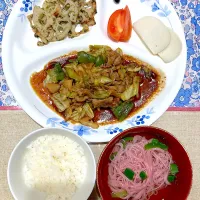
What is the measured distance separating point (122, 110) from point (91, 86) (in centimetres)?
22

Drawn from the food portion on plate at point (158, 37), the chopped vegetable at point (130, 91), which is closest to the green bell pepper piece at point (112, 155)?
the chopped vegetable at point (130, 91)

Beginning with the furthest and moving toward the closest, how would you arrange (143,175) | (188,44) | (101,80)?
(188,44), (101,80), (143,175)

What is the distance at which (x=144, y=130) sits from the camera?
226 cm

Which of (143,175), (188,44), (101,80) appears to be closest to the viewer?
(143,175)

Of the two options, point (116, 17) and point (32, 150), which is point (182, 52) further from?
point (32, 150)

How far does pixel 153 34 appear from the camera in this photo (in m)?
2.44

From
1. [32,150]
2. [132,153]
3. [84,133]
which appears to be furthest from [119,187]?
[32,150]

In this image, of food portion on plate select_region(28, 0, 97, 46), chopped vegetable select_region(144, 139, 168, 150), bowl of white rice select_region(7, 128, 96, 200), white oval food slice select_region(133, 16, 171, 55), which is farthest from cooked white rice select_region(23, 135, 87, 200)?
white oval food slice select_region(133, 16, 171, 55)

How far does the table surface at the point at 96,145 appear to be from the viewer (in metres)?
2.45

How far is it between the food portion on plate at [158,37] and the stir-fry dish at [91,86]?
15cm

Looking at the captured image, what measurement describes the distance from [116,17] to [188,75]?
1.77 ft

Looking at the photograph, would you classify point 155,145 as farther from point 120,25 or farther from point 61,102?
point 120,25

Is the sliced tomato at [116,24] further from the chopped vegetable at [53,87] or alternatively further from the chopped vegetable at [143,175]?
the chopped vegetable at [143,175]

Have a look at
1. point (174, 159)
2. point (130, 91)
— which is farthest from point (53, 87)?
point (174, 159)
